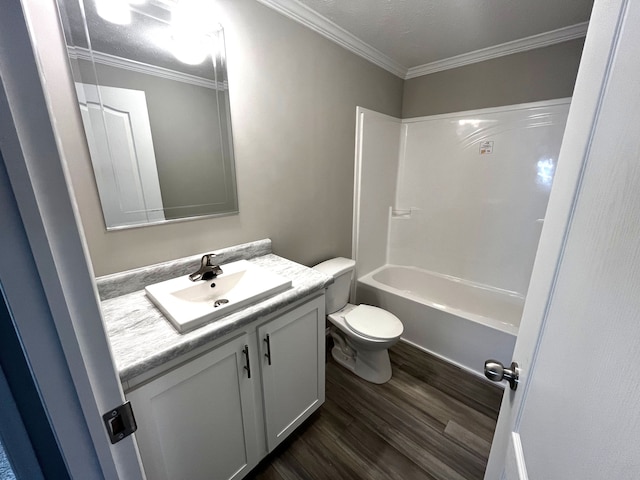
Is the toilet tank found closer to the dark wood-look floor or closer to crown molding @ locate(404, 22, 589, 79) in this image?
the dark wood-look floor

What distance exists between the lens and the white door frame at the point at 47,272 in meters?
0.29

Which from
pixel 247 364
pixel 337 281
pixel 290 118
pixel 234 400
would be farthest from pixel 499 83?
pixel 234 400

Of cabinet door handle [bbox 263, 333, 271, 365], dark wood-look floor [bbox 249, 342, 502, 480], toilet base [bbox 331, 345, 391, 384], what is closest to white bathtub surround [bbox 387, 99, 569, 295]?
dark wood-look floor [bbox 249, 342, 502, 480]

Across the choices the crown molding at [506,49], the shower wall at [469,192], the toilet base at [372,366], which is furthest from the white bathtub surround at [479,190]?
the toilet base at [372,366]

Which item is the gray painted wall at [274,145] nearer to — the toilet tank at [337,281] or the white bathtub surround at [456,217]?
the toilet tank at [337,281]

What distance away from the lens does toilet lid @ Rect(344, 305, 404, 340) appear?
Answer: 169cm

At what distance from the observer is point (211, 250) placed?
1414 mm

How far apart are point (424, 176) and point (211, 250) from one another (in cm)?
207

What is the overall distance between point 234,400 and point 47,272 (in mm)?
940

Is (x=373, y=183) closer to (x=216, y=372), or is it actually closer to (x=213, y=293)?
(x=213, y=293)

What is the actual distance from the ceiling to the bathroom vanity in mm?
1522

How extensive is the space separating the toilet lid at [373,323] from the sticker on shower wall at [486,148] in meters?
1.59

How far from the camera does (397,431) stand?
4.87ft

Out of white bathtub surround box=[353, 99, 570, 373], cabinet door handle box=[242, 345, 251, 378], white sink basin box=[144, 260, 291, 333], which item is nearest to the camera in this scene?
white sink basin box=[144, 260, 291, 333]
